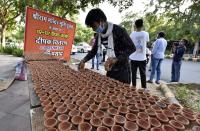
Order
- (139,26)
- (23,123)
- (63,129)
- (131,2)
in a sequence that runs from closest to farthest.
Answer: (63,129)
(23,123)
(139,26)
(131,2)

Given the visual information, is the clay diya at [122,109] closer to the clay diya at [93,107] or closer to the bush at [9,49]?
the clay diya at [93,107]

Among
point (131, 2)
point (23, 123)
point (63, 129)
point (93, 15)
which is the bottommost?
point (23, 123)

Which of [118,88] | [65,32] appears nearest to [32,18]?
[65,32]

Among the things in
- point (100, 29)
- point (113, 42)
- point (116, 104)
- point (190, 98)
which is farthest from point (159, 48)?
point (116, 104)

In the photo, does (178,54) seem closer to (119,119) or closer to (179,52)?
(179,52)

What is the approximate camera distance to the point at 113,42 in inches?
120

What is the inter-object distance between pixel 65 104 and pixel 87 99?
168 millimetres

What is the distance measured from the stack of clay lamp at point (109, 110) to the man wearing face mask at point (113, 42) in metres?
0.78

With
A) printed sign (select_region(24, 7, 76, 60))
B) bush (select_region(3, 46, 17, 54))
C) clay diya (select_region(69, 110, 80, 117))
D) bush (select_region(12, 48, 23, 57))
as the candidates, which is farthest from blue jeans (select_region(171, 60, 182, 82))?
bush (select_region(3, 46, 17, 54))

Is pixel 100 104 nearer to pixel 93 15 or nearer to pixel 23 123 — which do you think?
pixel 93 15

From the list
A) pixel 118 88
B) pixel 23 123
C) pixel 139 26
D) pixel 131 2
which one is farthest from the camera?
pixel 131 2

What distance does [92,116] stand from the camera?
1.47 metres

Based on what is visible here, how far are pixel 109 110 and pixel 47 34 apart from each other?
21.5ft

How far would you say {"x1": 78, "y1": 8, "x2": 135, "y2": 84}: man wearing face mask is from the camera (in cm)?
283
